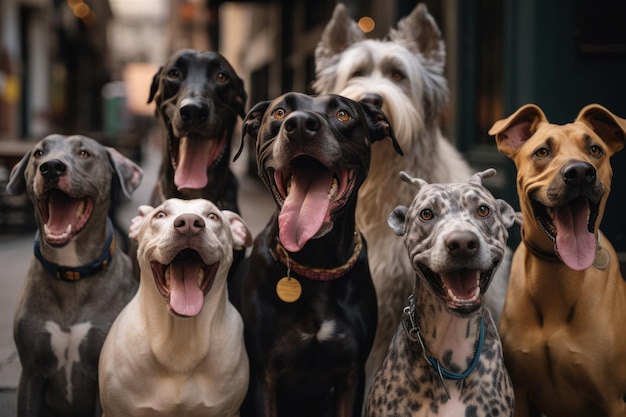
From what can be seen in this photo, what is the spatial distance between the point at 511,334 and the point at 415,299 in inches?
19.8

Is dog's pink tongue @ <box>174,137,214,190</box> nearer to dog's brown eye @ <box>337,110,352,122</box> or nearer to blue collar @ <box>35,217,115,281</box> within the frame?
blue collar @ <box>35,217,115,281</box>

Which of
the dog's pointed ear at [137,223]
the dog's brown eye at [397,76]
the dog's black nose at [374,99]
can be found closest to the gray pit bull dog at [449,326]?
the dog's black nose at [374,99]

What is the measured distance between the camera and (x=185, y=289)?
3051 mm

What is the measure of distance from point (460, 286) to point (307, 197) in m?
0.73

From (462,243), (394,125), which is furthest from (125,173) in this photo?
(462,243)

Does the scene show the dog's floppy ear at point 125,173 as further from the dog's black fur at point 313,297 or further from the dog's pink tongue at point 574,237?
the dog's pink tongue at point 574,237

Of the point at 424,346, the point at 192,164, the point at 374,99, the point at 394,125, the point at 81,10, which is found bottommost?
the point at 424,346

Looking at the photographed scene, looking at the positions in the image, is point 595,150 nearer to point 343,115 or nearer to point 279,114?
point 343,115

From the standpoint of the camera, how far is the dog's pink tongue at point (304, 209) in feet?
9.94

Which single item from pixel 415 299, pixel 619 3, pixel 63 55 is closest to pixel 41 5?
pixel 63 55

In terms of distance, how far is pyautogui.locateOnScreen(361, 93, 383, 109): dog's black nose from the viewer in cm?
377

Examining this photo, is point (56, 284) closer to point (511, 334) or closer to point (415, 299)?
Answer: point (415, 299)

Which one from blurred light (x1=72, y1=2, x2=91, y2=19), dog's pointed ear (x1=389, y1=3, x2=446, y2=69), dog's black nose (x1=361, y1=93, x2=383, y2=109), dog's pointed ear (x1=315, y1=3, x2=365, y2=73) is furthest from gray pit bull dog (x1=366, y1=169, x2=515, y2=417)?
blurred light (x1=72, y1=2, x2=91, y2=19)

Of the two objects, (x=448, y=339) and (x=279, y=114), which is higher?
(x=279, y=114)
